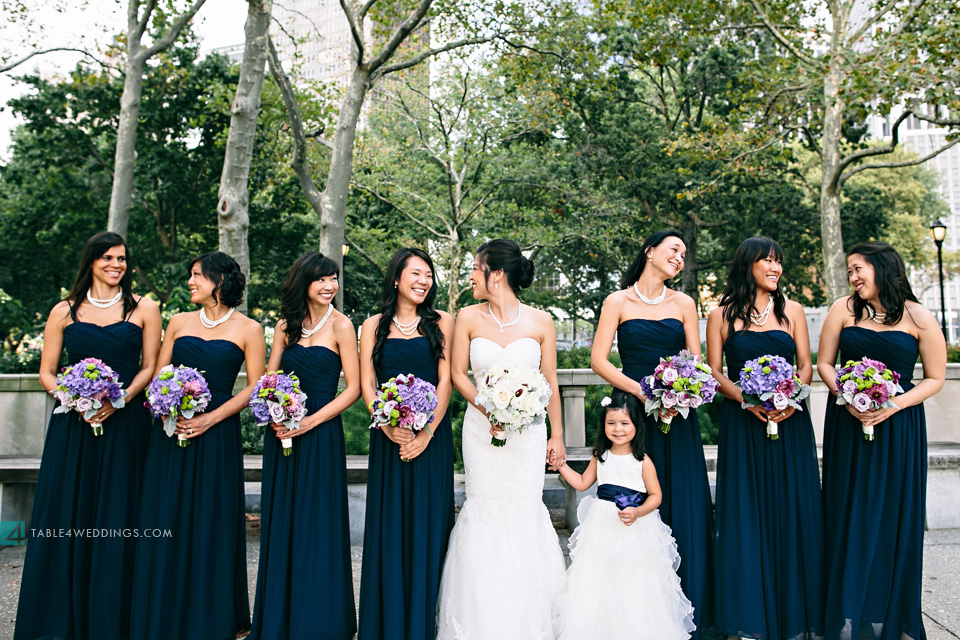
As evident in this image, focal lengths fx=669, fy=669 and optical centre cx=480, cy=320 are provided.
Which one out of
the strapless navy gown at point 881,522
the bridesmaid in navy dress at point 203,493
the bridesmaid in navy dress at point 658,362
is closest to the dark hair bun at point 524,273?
the bridesmaid in navy dress at point 658,362

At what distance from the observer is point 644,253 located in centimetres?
468

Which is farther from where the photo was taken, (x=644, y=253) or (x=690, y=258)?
(x=690, y=258)

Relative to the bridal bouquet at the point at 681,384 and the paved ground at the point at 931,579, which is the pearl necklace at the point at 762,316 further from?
the paved ground at the point at 931,579

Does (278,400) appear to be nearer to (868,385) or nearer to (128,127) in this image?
(868,385)

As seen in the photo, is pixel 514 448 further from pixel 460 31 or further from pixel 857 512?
pixel 460 31

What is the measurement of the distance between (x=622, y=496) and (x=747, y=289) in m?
1.61

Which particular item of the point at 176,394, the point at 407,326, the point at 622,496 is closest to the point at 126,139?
the point at 176,394

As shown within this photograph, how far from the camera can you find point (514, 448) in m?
4.41

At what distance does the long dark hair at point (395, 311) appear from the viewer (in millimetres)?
4328

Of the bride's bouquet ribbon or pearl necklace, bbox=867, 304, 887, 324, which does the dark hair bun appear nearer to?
the bride's bouquet ribbon

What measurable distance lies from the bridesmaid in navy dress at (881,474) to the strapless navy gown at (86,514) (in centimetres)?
463

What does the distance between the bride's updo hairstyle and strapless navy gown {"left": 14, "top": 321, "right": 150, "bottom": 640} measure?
245 cm

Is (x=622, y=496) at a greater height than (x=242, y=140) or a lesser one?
lesser

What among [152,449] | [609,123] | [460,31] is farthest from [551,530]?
[609,123]
